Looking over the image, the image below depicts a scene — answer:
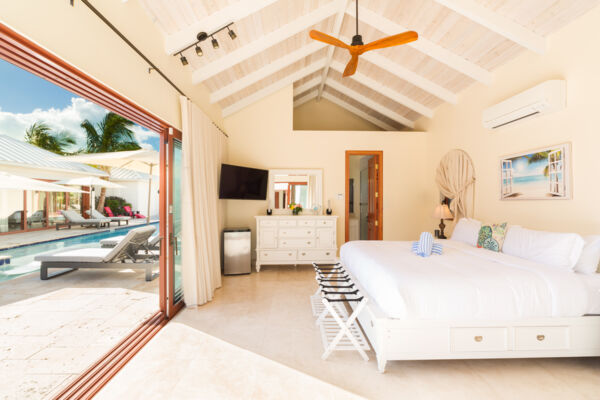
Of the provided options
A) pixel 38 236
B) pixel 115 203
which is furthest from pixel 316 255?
pixel 115 203

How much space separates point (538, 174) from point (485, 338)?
2102mm

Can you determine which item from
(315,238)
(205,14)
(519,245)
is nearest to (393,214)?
(315,238)

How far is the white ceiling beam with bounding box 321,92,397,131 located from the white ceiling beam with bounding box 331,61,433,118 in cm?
113

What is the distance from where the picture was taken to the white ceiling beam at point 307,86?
5703 mm

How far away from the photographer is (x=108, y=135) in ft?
27.3

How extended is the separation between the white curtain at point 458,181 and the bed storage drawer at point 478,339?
2.52 metres

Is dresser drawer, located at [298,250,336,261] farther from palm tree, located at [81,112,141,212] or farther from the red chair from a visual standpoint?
the red chair

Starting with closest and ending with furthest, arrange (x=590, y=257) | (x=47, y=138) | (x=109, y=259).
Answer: (x=590, y=257), (x=109, y=259), (x=47, y=138)

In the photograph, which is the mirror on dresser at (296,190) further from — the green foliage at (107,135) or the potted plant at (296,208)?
the green foliage at (107,135)

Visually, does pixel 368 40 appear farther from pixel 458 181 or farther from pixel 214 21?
pixel 458 181

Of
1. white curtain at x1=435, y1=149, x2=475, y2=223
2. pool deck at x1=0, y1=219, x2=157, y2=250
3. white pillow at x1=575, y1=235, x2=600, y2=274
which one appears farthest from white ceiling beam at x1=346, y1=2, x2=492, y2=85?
pool deck at x1=0, y1=219, x2=157, y2=250

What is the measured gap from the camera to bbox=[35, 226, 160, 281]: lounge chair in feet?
13.1

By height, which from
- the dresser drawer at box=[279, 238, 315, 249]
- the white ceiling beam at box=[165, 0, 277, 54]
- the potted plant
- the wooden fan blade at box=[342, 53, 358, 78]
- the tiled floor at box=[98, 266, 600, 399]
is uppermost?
the white ceiling beam at box=[165, 0, 277, 54]

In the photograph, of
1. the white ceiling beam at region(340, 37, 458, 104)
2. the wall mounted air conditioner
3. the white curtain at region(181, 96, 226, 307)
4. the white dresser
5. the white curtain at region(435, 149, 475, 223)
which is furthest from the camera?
the white dresser
